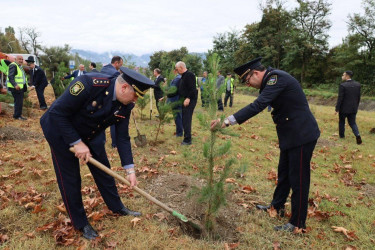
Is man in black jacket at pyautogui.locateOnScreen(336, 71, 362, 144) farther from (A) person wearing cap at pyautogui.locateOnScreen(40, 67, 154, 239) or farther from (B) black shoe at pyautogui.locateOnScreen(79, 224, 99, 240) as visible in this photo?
(B) black shoe at pyautogui.locateOnScreen(79, 224, 99, 240)

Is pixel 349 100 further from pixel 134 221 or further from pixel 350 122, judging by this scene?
pixel 134 221

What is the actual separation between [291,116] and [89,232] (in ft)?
8.83

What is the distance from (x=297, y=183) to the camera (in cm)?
298

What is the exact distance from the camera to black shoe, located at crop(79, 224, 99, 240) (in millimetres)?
2824

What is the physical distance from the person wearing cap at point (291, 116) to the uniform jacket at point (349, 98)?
6203 mm

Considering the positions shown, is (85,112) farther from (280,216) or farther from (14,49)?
(14,49)

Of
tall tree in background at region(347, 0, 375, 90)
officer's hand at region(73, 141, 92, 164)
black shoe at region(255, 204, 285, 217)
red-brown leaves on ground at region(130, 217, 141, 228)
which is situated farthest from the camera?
tall tree in background at region(347, 0, 375, 90)

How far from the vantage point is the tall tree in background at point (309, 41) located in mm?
28286

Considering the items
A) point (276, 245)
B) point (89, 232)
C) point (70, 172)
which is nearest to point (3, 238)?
point (89, 232)

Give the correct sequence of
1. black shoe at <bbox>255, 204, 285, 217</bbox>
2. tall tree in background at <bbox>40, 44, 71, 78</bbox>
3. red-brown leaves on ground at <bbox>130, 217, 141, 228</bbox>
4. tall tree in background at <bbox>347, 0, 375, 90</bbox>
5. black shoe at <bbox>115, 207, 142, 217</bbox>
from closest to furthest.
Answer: red-brown leaves on ground at <bbox>130, 217, 141, 228</bbox>, black shoe at <bbox>115, 207, 142, 217</bbox>, black shoe at <bbox>255, 204, 285, 217</bbox>, tall tree in background at <bbox>347, 0, 375, 90</bbox>, tall tree in background at <bbox>40, 44, 71, 78</bbox>

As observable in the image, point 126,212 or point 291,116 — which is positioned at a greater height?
point 291,116

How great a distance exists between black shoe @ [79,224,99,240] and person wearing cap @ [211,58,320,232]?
2.00m

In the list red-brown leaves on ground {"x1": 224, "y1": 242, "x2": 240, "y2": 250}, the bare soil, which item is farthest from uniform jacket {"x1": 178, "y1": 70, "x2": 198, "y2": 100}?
red-brown leaves on ground {"x1": 224, "y1": 242, "x2": 240, "y2": 250}

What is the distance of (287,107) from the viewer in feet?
9.69
